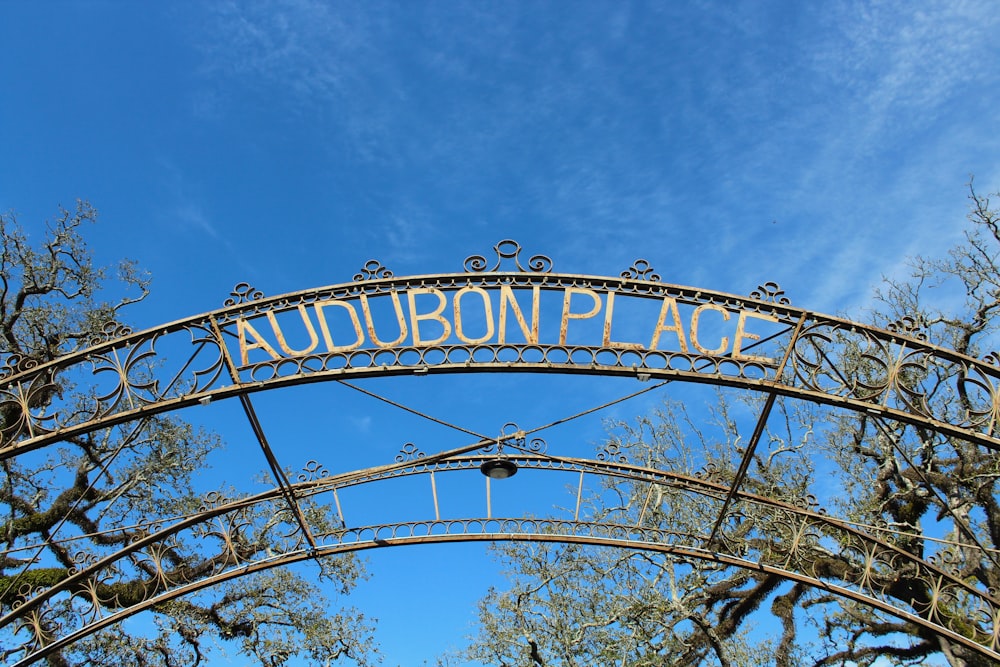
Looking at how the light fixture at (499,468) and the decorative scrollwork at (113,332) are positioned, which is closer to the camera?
the decorative scrollwork at (113,332)

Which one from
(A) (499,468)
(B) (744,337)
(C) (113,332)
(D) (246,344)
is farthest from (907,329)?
(C) (113,332)

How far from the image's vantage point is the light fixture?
23.7 ft

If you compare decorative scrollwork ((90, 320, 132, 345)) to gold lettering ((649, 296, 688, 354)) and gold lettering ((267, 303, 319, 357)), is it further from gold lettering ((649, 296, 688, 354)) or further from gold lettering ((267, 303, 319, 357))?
gold lettering ((649, 296, 688, 354))

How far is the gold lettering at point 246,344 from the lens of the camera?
591 cm

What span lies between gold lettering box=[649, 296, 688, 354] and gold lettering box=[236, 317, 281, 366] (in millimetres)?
2609

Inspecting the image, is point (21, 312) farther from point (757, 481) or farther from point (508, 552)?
point (757, 481)

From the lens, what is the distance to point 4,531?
41.1 feet

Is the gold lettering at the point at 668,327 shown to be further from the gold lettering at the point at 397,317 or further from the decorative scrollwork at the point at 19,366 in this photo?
the decorative scrollwork at the point at 19,366

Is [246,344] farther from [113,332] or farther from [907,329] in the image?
[907,329]

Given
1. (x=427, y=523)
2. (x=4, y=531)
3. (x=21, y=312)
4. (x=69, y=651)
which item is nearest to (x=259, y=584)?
(x=69, y=651)

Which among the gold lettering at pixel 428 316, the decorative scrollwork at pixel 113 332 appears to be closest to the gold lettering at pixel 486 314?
the gold lettering at pixel 428 316

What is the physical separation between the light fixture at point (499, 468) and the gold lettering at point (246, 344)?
7.26 feet

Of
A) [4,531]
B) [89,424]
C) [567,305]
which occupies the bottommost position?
[89,424]

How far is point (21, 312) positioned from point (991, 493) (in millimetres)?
15271
